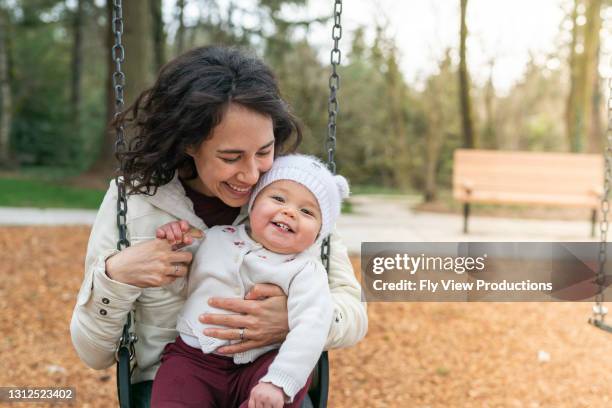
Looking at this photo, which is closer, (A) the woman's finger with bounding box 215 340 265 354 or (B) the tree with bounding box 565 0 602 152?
(A) the woman's finger with bounding box 215 340 265 354

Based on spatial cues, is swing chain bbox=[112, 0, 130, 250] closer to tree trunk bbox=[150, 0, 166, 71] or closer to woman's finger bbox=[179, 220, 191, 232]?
woman's finger bbox=[179, 220, 191, 232]

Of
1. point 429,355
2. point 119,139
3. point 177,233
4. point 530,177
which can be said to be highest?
point 119,139

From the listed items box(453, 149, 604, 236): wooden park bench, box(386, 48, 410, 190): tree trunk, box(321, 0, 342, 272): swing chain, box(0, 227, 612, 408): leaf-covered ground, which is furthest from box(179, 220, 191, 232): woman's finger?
box(386, 48, 410, 190): tree trunk

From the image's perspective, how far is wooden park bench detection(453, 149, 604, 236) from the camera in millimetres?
8227

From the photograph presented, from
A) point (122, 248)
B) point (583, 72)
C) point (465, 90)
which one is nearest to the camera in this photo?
point (122, 248)

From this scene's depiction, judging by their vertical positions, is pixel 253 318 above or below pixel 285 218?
below

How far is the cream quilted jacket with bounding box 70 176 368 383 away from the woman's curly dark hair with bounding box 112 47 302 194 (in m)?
0.06

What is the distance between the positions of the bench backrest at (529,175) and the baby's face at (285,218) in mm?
6774

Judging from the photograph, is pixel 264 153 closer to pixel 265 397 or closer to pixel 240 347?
pixel 240 347

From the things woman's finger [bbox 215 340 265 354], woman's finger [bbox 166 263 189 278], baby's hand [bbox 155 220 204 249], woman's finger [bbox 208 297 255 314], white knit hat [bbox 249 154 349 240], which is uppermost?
white knit hat [bbox 249 154 349 240]

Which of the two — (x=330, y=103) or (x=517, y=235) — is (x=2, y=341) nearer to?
(x=330, y=103)

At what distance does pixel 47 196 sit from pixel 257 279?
8811 millimetres

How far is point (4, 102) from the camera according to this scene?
1451 centimetres

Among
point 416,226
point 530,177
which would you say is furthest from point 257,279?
point 530,177
